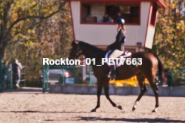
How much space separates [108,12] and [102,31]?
2.55 m

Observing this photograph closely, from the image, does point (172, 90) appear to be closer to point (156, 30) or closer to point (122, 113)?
point (122, 113)

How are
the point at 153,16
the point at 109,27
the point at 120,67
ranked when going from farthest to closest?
the point at 153,16 < the point at 109,27 < the point at 120,67

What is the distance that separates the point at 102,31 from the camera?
119ft

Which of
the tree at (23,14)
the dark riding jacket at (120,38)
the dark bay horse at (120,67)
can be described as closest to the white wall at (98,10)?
the tree at (23,14)

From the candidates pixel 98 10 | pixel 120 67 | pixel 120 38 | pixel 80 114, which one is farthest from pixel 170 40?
pixel 80 114

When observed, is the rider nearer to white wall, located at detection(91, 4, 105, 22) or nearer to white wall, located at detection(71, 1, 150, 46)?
white wall, located at detection(71, 1, 150, 46)

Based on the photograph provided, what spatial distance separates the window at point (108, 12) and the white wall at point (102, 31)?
69cm

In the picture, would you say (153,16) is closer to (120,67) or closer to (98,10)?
(98,10)

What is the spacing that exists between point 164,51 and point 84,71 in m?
13.4

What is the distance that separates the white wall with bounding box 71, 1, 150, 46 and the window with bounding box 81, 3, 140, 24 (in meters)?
0.69

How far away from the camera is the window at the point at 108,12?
37000mm

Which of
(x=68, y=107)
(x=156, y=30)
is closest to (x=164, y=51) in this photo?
(x=156, y=30)

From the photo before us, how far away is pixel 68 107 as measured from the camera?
18328 mm

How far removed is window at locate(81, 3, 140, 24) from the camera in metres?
37.0
